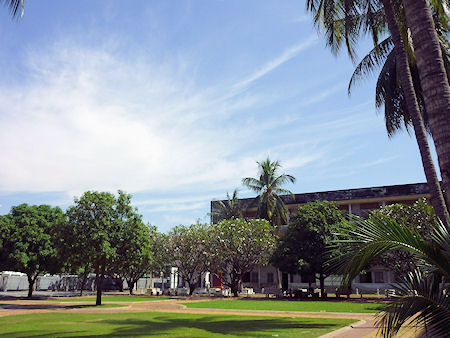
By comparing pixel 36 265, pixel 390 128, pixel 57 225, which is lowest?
pixel 36 265

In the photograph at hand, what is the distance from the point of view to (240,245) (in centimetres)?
3991

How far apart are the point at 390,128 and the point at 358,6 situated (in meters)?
7.66

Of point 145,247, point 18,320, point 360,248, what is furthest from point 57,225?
point 360,248

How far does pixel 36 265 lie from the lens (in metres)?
33.0

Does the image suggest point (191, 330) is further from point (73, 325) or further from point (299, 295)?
point (299, 295)

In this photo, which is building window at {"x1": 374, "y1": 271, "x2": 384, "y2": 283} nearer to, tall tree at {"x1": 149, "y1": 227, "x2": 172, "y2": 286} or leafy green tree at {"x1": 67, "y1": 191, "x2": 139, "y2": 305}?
tall tree at {"x1": 149, "y1": 227, "x2": 172, "y2": 286}

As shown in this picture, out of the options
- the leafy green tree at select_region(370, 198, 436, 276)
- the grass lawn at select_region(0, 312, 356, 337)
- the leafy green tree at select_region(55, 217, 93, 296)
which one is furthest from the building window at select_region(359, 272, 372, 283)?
the leafy green tree at select_region(55, 217, 93, 296)

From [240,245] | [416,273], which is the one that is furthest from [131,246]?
[416,273]

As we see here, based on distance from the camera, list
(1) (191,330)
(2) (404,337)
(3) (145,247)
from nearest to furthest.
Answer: (2) (404,337) < (1) (191,330) < (3) (145,247)

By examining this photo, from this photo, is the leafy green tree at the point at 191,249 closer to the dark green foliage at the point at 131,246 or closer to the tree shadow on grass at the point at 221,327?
the dark green foliage at the point at 131,246

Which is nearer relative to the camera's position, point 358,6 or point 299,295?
point 358,6

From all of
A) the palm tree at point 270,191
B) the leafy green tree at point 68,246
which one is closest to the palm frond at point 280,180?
the palm tree at point 270,191

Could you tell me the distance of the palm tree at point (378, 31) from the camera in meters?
12.3

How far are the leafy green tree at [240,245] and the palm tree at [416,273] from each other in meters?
34.4
